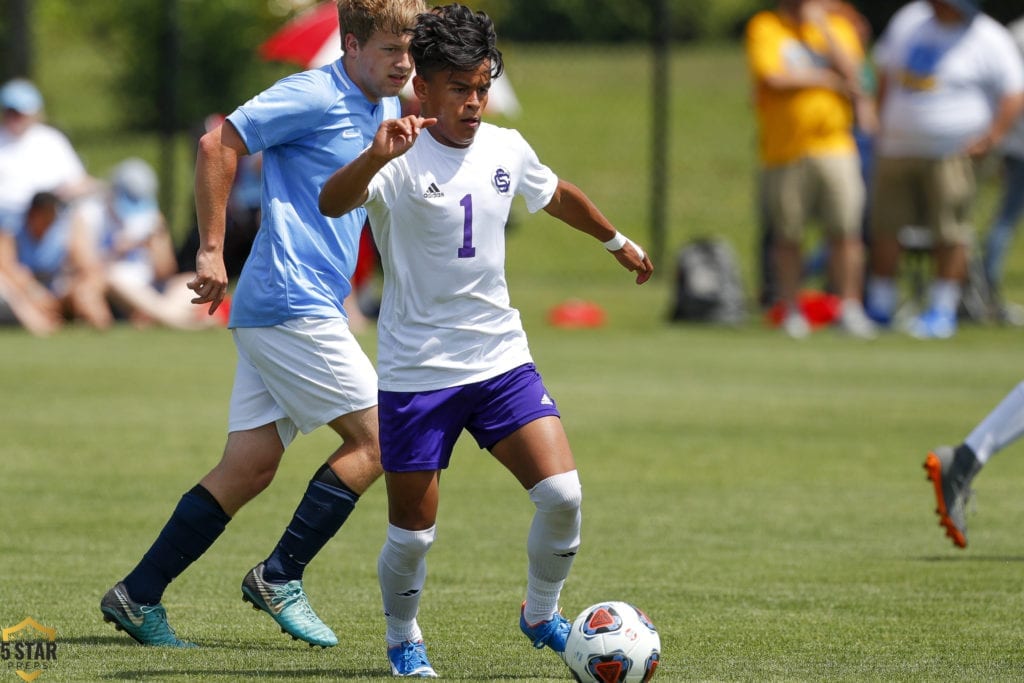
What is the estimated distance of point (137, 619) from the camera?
5.54 metres

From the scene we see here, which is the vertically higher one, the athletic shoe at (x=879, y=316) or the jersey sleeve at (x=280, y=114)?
the jersey sleeve at (x=280, y=114)

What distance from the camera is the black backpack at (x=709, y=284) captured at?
16125 mm

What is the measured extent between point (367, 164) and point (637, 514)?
3616 millimetres

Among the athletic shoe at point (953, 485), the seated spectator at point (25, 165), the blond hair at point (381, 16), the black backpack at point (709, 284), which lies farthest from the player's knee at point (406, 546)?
the seated spectator at point (25, 165)

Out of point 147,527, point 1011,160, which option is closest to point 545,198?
point 147,527

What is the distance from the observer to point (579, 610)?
19.6 ft

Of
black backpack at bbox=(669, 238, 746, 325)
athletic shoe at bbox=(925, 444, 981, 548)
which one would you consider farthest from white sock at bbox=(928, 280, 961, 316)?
athletic shoe at bbox=(925, 444, 981, 548)

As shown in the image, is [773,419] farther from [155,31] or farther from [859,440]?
[155,31]

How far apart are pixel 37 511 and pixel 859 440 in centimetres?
465

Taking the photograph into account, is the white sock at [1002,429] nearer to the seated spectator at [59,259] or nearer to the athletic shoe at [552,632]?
the athletic shoe at [552,632]

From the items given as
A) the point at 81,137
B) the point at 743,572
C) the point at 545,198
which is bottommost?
the point at 81,137

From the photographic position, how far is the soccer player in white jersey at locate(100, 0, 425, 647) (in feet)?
18.2

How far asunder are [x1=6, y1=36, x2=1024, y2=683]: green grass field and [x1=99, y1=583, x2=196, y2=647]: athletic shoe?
0.31 ft

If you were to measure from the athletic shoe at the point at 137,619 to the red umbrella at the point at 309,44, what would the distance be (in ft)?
39.9
